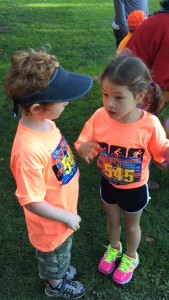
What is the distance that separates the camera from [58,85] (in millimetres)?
1863

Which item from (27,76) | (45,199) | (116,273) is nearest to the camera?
(27,76)

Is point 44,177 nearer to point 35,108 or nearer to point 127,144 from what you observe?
point 35,108

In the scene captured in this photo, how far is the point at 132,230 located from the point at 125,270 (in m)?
0.37

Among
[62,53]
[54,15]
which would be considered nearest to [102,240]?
Result: [62,53]

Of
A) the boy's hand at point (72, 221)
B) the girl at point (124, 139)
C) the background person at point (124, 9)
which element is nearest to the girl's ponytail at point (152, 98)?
the girl at point (124, 139)

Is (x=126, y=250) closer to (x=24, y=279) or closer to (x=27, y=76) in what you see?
(x=24, y=279)

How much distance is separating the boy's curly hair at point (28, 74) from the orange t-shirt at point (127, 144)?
0.51 meters

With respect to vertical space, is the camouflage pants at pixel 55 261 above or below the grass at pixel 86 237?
above

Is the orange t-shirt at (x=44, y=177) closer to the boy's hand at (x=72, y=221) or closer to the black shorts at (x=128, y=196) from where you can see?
the boy's hand at (x=72, y=221)

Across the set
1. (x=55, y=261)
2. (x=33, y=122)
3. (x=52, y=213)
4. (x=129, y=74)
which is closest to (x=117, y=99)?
(x=129, y=74)

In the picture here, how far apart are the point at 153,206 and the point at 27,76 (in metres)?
2.13

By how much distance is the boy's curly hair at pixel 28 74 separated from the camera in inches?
70.1

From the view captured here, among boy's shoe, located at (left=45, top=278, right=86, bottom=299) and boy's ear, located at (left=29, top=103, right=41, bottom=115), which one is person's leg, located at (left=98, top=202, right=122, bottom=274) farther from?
boy's ear, located at (left=29, top=103, right=41, bottom=115)

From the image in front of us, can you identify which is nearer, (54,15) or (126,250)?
(126,250)
